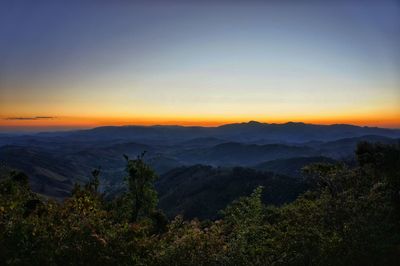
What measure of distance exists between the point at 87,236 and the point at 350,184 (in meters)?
11.3

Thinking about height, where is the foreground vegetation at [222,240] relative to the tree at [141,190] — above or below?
above

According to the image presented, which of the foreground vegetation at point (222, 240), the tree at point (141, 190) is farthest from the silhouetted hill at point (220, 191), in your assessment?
the foreground vegetation at point (222, 240)

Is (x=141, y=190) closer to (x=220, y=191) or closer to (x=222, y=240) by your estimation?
(x=222, y=240)

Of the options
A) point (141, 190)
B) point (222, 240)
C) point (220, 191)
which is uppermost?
point (222, 240)

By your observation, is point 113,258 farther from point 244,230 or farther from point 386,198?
point 386,198

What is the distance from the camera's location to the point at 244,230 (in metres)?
11.1

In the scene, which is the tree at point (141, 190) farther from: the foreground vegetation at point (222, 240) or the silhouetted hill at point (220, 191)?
the silhouetted hill at point (220, 191)

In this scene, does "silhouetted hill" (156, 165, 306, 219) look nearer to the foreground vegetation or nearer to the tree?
the tree

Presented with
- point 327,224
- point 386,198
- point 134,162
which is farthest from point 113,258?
point 134,162

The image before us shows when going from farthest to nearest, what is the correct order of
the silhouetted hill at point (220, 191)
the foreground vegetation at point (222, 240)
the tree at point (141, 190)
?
the silhouetted hill at point (220, 191) → the tree at point (141, 190) → the foreground vegetation at point (222, 240)

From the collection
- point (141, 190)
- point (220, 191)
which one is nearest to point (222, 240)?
point (141, 190)

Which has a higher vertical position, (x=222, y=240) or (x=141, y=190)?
(x=222, y=240)

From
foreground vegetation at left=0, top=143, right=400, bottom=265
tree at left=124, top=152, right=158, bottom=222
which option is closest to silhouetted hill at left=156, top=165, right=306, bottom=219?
tree at left=124, top=152, right=158, bottom=222

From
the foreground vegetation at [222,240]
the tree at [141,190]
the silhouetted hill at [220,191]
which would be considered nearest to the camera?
the foreground vegetation at [222,240]
